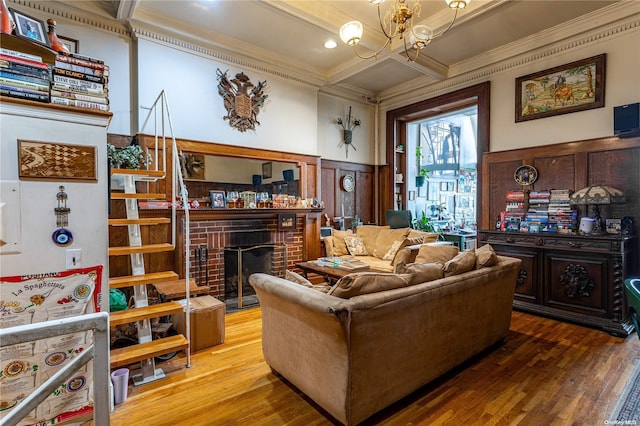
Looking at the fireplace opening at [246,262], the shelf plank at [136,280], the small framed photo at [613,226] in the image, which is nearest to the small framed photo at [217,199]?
the fireplace opening at [246,262]

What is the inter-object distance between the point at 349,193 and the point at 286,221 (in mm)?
1636

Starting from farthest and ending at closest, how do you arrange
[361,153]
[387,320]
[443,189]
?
[443,189], [361,153], [387,320]

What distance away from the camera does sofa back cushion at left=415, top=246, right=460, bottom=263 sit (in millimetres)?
3207

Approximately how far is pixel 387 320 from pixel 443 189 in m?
6.38

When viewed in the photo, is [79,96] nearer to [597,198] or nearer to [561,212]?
[597,198]

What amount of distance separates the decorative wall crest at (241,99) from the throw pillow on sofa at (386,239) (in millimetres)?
2506

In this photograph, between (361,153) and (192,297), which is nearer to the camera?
(192,297)

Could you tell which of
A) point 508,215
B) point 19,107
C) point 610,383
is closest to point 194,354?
point 19,107

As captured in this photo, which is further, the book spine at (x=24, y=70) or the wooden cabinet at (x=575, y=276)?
the wooden cabinet at (x=575, y=276)

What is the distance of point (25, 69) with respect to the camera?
1834 mm

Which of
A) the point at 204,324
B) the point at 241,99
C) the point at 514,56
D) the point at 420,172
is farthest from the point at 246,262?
the point at 514,56

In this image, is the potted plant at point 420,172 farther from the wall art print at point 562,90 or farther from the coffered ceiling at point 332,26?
the wall art print at point 562,90

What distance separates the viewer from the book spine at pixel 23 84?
5.80 ft

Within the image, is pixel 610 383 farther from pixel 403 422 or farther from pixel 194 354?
pixel 194 354
